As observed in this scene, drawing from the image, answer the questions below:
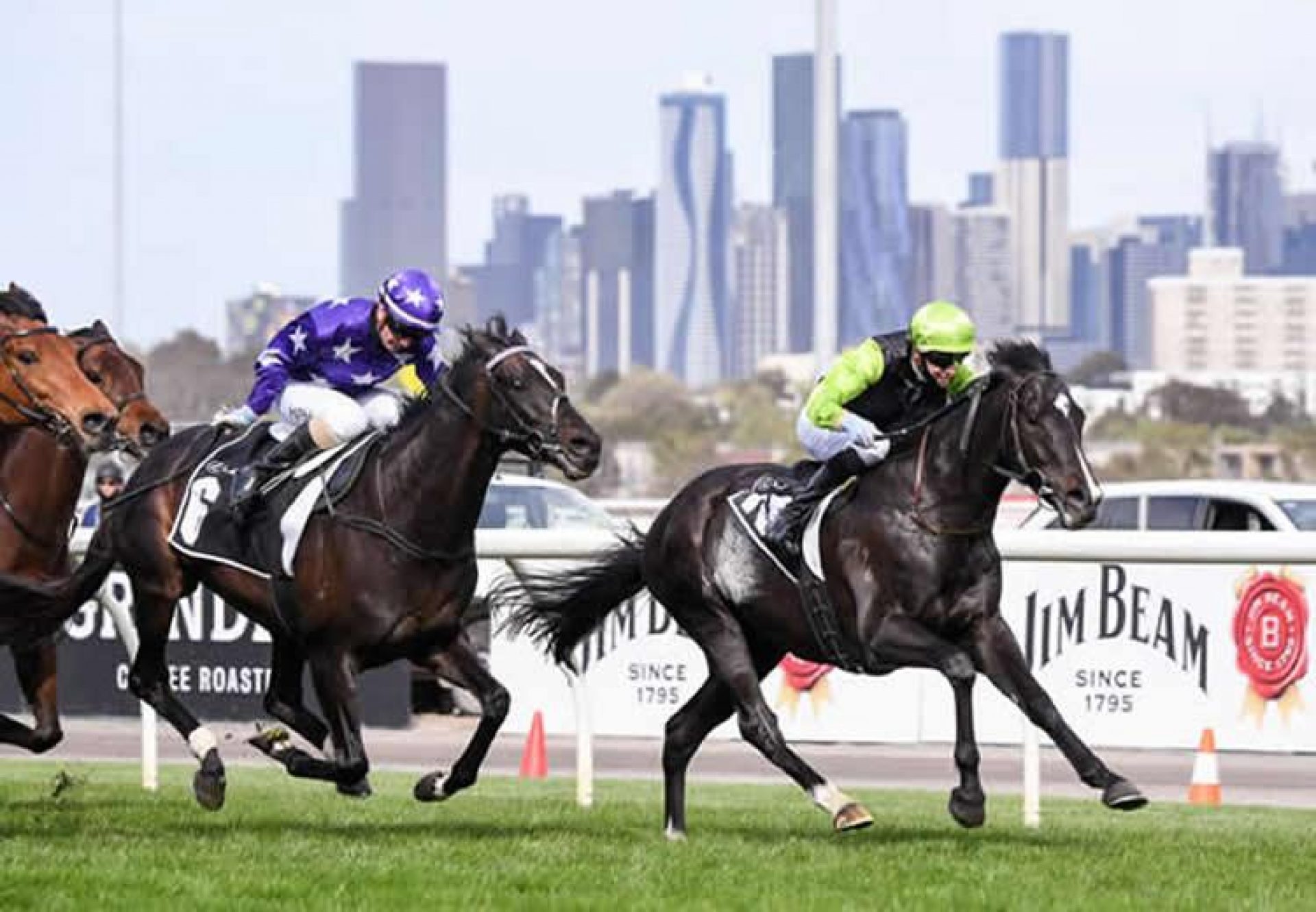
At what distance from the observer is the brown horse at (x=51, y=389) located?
1084cm

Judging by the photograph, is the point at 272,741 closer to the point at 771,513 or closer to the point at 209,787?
the point at 209,787

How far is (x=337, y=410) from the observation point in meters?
11.8

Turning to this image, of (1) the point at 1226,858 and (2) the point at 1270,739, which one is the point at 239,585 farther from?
(2) the point at 1270,739

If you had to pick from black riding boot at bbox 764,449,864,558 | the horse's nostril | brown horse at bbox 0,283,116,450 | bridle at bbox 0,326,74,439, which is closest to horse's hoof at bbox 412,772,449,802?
the horse's nostril

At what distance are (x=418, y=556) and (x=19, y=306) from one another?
160 cm

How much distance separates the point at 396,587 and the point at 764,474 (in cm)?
140

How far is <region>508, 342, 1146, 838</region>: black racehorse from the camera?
10.5 metres

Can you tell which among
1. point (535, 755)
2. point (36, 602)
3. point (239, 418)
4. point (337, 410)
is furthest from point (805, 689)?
point (36, 602)

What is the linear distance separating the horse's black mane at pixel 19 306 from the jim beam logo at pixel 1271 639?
602 centimetres

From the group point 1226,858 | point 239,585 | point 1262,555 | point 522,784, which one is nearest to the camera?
point 1226,858

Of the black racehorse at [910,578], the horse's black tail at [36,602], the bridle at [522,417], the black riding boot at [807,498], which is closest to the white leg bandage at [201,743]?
the horse's black tail at [36,602]

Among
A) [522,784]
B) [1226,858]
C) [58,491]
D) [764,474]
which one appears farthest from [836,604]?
[522,784]

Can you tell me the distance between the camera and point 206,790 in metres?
11.2

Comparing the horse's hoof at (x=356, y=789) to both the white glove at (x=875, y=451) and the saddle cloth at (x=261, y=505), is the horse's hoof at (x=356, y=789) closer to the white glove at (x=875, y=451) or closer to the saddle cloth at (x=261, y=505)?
the saddle cloth at (x=261, y=505)
